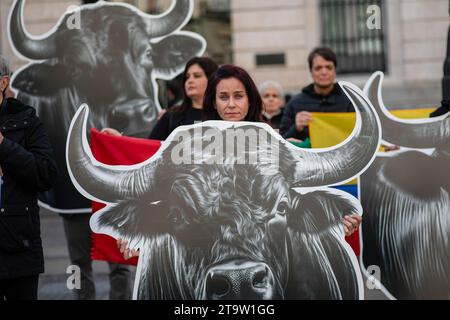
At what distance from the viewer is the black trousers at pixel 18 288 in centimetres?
450

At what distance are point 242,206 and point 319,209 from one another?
1.39 ft

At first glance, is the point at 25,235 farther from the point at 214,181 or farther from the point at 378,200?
the point at 378,200

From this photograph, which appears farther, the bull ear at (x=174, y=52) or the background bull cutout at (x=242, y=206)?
the bull ear at (x=174, y=52)

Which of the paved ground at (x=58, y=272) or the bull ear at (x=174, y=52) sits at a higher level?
the bull ear at (x=174, y=52)

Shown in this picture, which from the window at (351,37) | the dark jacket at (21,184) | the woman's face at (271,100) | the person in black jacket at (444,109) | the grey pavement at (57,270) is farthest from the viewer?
the window at (351,37)

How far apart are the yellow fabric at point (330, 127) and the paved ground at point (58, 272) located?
1.24 metres

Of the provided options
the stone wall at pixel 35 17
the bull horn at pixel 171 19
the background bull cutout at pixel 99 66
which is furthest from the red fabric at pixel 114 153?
the stone wall at pixel 35 17

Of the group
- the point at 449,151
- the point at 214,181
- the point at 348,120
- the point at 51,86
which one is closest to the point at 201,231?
the point at 214,181

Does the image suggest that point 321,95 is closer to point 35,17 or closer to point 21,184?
point 21,184

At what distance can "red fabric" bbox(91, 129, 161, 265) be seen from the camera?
5367mm

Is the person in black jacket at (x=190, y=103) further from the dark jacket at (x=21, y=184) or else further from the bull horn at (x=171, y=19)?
the dark jacket at (x=21, y=184)

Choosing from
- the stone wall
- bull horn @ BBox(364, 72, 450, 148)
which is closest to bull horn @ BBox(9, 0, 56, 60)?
bull horn @ BBox(364, 72, 450, 148)

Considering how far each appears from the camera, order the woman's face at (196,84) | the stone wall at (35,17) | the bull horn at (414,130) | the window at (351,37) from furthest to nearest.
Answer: the window at (351,37) → the stone wall at (35,17) → the woman's face at (196,84) → the bull horn at (414,130)

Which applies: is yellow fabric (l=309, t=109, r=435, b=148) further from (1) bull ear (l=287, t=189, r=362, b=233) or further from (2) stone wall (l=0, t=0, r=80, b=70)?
(2) stone wall (l=0, t=0, r=80, b=70)
